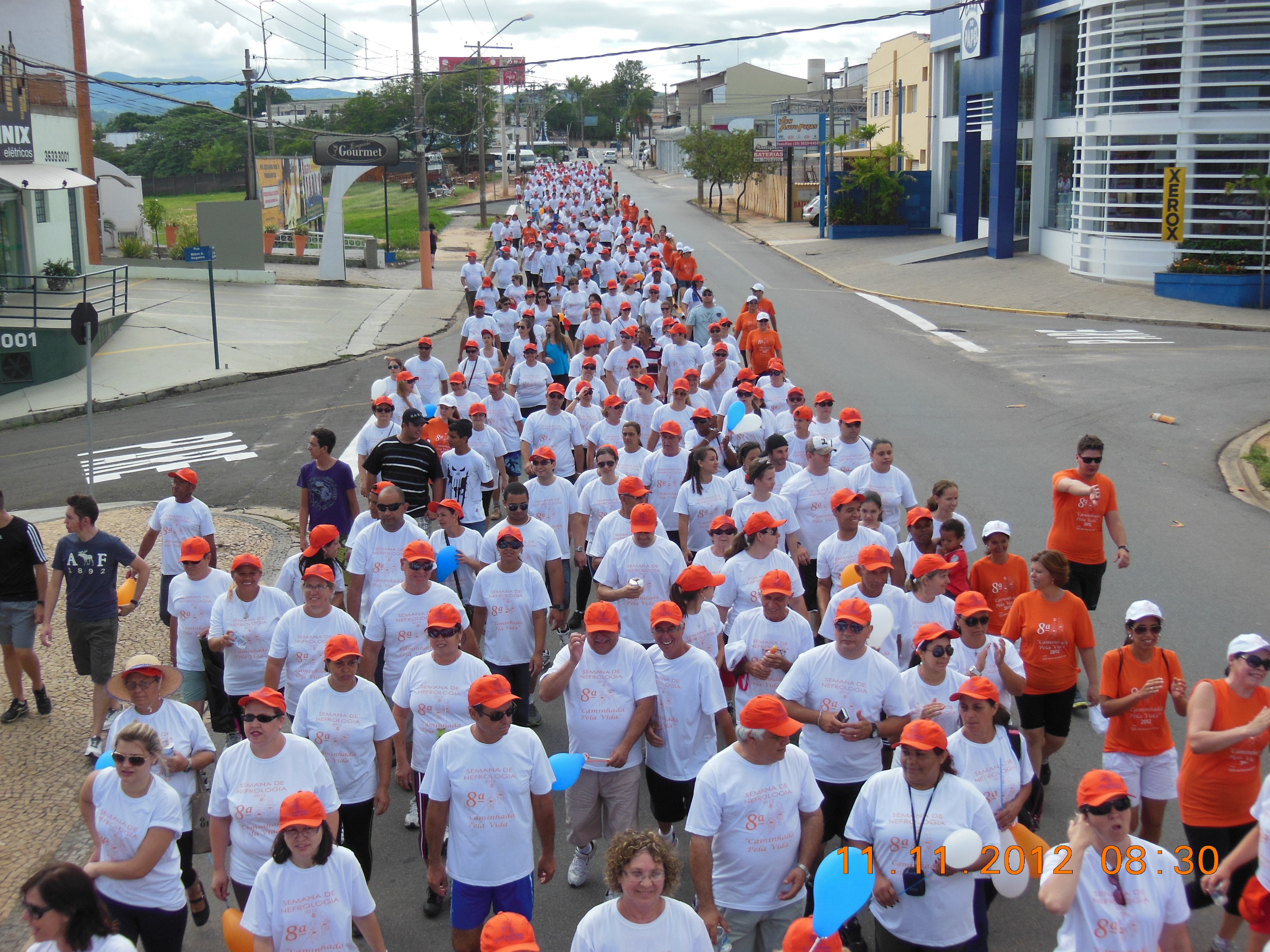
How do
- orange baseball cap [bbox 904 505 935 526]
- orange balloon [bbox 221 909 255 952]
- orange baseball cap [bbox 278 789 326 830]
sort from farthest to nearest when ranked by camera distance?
orange baseball cap [bbox 904 505 935 526] → orange balloon [bbox 221 909 255 952] → orange baseball cap [bbox 278 789 326 830]

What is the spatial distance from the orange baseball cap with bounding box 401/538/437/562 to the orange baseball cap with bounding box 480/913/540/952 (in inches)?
128

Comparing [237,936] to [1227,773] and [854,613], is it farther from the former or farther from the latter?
[1227,773]

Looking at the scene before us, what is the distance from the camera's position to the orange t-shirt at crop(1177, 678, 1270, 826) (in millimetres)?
5547

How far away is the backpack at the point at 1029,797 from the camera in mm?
5477

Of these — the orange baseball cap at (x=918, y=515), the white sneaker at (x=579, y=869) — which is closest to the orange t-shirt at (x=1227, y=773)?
the orange baseball cap at (x=918, y=515)

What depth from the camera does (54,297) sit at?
28062 mm

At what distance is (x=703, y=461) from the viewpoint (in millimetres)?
9273

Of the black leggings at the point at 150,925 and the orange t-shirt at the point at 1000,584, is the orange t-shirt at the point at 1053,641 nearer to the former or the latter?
the orange t-shirt at the point at 1000,584

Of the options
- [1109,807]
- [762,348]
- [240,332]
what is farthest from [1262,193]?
[1109,807]

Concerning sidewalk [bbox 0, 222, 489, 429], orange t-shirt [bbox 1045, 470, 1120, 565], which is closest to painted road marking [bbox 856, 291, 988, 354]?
sidewalk [bbox 0, 222, 489, 429]

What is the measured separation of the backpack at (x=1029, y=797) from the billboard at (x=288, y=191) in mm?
31150

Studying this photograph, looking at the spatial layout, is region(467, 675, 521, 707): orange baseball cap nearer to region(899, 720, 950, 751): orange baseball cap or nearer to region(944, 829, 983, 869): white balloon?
region(899, 720, 950, 751): orange baseball cap

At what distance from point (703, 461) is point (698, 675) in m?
3.26

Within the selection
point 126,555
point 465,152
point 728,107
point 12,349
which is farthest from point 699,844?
point 728,107
